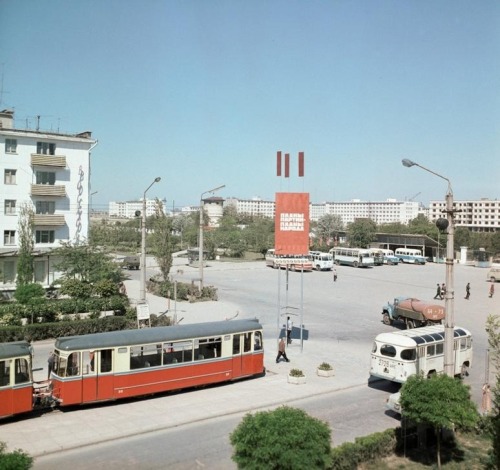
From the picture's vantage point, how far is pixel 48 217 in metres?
37.4

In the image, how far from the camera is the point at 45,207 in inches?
1501

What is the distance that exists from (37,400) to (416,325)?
19.2m

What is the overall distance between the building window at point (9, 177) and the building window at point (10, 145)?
1.40m

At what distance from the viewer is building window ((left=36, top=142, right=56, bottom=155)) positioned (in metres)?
37.3

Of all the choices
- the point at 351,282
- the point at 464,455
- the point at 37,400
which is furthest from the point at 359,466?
the point at 351,282

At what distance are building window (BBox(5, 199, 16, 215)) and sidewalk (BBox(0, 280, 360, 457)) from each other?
16214 mm

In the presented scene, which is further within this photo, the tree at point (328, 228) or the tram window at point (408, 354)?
the tree at point (328, 228)

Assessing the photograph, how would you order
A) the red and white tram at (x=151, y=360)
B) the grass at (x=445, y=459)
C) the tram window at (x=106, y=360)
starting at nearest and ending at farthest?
the grass at (x=445, y=459) → the red and white tram at (x=151, y=360) → the tram window at (x=106, y=360)

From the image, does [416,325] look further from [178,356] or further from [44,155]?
[44,155]

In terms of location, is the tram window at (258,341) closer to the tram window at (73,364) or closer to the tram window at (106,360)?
the tram window at (106,360)

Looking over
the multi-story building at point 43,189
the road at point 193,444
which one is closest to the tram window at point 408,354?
the road at point 193,444

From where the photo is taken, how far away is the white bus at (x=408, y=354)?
18.2m

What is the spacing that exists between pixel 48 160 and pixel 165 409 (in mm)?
25906

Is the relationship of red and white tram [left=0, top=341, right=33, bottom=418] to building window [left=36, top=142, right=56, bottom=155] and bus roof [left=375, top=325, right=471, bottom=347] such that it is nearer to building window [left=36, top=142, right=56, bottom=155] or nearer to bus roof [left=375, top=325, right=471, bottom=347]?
bus roof [left=375, top=325, right=471, bottom=347]
